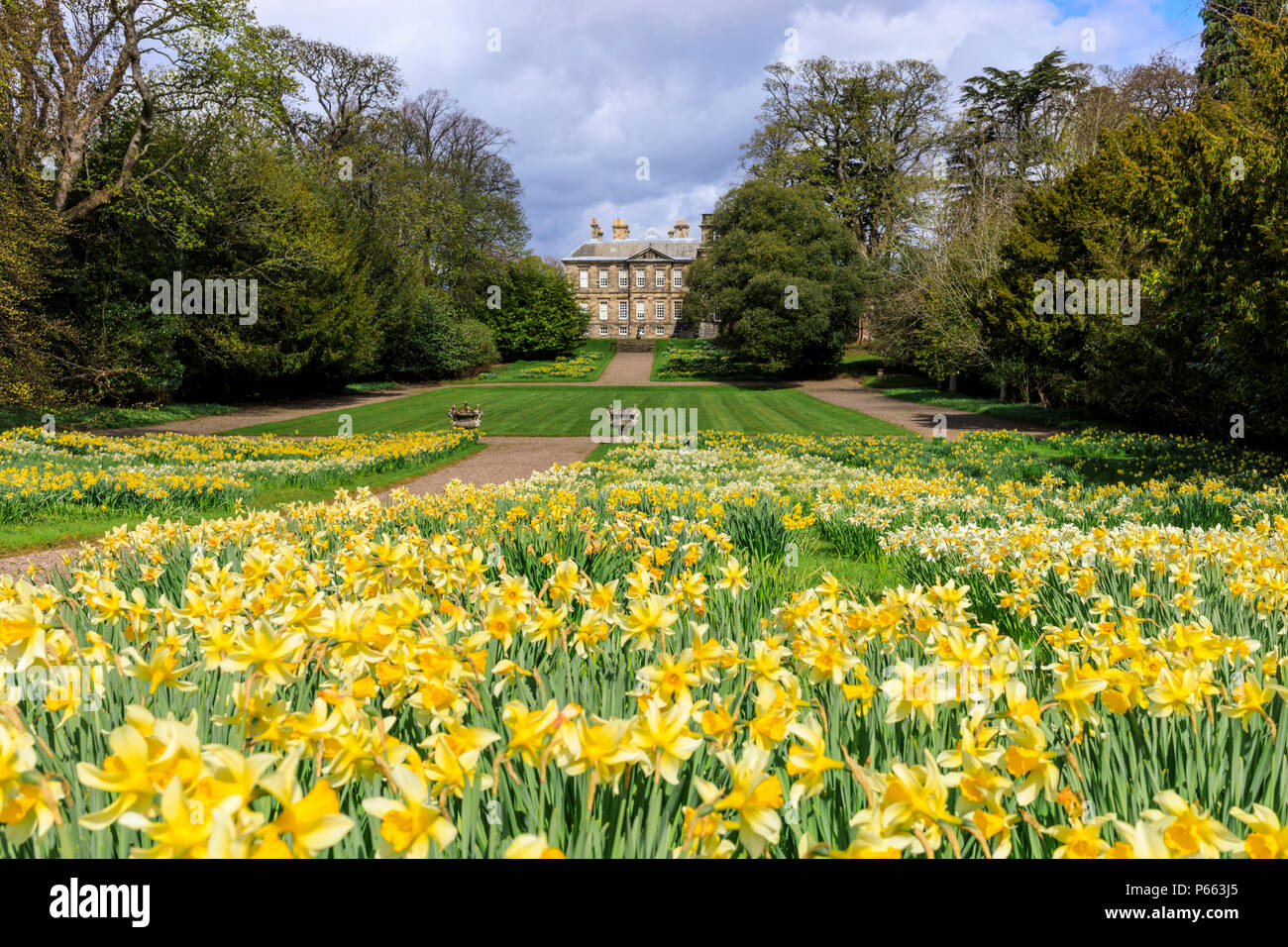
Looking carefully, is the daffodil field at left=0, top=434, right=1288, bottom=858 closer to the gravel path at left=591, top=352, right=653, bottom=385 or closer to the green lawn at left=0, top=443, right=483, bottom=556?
the green lawn at left=0, top=443, right=483, bottom=556

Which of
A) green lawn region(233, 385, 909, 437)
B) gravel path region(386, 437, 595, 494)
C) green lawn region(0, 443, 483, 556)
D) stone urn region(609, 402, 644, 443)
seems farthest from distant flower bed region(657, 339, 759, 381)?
green lawn region(0, 443, 483, 556)

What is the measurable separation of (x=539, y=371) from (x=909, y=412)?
25.0 m

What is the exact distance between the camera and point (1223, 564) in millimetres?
3229

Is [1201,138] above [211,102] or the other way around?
the other way around

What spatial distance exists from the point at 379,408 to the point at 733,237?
21207 millimetres

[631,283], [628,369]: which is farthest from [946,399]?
[631,283]

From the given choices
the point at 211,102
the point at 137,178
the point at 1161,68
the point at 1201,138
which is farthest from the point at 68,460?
the point at 1161,68

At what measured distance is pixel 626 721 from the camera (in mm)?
1216

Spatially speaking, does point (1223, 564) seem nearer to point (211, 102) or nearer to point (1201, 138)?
point (1201, 138)

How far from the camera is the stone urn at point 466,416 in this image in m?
17.8

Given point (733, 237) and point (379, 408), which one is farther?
point (733, 237)

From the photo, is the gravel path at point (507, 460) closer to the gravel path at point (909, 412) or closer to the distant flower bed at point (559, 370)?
the gravel path at point (909, 412)

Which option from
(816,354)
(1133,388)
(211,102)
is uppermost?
(211,102)

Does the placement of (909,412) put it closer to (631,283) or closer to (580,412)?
(580,412)
